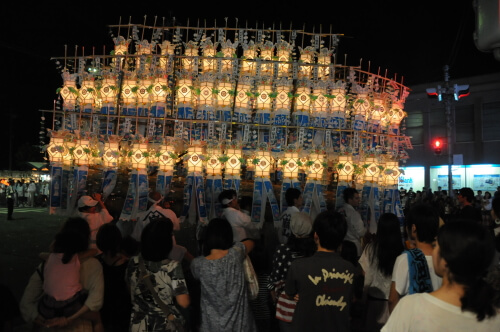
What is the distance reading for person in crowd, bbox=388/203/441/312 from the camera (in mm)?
2732

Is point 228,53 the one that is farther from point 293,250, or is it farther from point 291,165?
point 293,250

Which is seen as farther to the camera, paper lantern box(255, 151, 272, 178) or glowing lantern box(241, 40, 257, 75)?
glowing lantern box(241, 40, 257, 75)

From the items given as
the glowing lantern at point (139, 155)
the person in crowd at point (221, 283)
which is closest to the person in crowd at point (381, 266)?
the person in crowd at point (221, 283)

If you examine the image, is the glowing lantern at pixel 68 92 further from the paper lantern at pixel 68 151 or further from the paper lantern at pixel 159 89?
the paper lantern at pixel 159 89

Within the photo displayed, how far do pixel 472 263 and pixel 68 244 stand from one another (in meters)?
2.62

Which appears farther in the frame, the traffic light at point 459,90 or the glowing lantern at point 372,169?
the traffic light at point 459,90

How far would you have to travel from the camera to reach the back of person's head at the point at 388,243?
11.7 ft

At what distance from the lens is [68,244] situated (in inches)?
122

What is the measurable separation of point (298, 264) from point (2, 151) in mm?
37611

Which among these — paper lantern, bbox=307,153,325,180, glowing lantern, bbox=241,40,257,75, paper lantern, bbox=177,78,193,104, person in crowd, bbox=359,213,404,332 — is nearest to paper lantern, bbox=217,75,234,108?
paper lantern, bbox=177,78,193,104

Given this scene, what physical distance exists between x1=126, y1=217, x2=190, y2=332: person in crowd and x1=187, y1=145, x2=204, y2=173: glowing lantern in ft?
14.9

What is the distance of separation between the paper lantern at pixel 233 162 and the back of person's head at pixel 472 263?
6.02m

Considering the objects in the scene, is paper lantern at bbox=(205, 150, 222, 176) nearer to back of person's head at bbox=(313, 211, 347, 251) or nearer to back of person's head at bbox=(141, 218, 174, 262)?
back of person's head at bbox=(141, 218, 174, 262)

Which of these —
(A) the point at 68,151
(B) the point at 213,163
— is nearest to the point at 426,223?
(B) the point at 213,163
